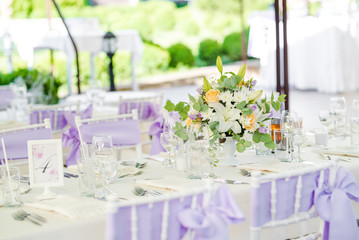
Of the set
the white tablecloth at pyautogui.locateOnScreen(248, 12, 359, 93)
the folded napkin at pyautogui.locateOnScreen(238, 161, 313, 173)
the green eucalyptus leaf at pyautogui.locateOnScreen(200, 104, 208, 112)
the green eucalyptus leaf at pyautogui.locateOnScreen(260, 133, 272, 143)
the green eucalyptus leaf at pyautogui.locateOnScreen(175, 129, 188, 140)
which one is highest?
the white tablecloth at pyautogui.locateOnScreen(248, 12, 359, 93)

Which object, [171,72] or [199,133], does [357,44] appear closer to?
[171,72]

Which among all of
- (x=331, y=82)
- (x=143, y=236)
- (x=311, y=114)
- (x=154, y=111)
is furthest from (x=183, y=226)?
(x=331, y=82)

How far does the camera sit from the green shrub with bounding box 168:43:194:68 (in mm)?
13812

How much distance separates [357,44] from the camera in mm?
9594

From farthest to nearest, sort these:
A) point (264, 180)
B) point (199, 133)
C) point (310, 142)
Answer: point (310, 142) < point (199, 133) < point (264, 180)

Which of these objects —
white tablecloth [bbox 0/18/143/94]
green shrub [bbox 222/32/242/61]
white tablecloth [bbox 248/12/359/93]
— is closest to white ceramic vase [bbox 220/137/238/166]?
white tablecloth [bbox 0/18/143/94]

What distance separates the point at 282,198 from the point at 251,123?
25.1 inches

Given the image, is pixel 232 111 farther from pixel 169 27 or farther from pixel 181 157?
pixel 169 27

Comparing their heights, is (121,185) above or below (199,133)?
below

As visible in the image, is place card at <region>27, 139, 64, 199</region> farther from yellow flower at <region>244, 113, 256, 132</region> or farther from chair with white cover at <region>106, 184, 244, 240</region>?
yellow flower at <region>244, 113, 256, 132</region>

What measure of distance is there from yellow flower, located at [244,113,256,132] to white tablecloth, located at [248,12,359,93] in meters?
6.49

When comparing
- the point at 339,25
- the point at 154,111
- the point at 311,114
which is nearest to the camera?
the point at 154,111

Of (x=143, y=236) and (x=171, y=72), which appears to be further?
(x=171, y=72)

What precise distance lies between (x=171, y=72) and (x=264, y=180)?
1184cm
